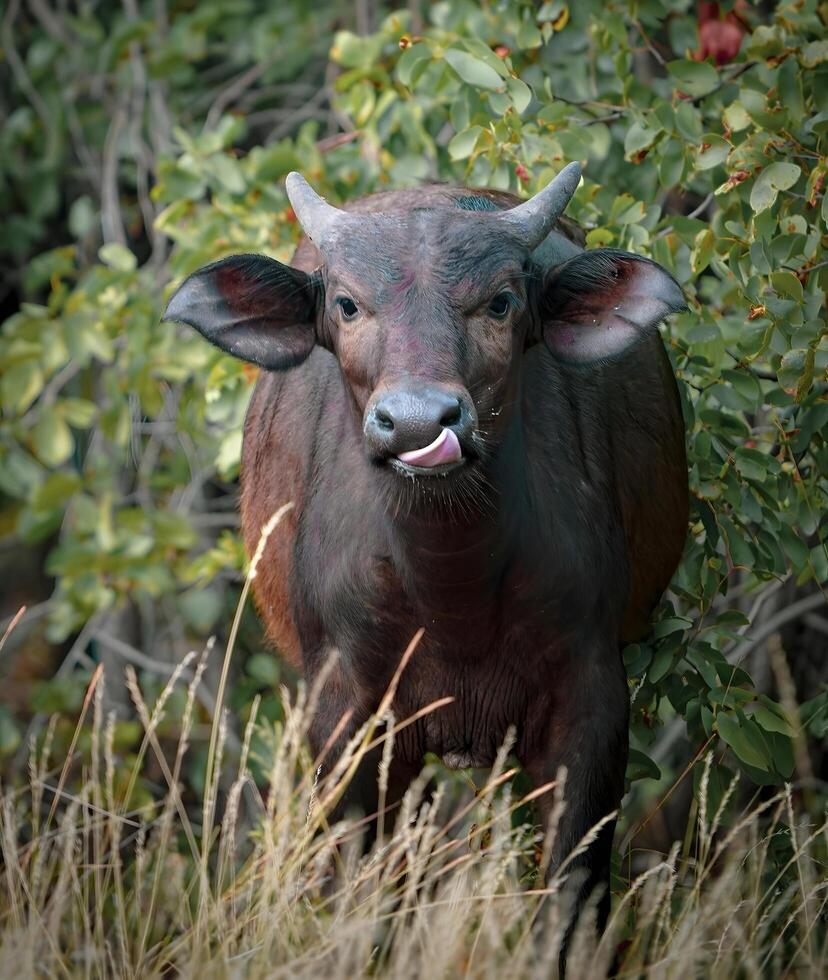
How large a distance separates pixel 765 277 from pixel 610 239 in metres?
0.58

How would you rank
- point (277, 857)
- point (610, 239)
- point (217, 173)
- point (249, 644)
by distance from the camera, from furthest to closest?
1. point (249, 644)
2. point (217, 173)
3. point (610, 239)
4. point (277, 857)

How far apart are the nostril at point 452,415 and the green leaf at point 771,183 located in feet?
3.89

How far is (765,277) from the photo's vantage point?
4246mm

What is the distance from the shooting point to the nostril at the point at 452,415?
3383mm

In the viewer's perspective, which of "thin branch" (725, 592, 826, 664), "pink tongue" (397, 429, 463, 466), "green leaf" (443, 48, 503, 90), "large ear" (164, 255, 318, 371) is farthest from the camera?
"thin branch" (725, 592, 826, 664)

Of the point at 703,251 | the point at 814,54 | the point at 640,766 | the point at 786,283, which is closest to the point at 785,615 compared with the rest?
the point at 640,766

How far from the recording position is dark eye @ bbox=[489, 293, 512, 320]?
3805 mm

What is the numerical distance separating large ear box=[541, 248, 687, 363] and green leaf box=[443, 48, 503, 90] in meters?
0.85

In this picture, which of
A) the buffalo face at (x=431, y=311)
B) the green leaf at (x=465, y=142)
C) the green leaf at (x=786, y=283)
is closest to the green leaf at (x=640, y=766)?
the buffalo face at (x=431, y=311)

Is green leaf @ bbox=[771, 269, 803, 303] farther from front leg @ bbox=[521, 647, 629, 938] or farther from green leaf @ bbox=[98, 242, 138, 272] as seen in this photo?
green leaf @ bbox=[98, 242, 138, 272]

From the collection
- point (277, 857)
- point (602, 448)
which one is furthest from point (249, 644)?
point (277, 857)

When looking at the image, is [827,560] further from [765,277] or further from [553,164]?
[553,164]

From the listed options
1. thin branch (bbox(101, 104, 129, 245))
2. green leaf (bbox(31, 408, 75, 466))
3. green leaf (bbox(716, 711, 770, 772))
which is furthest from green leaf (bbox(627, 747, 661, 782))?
thin branch (bbox(101, 104, 129, 245))

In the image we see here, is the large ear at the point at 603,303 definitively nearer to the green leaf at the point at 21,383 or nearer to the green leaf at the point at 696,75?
the green leaf at the point at 696,75
